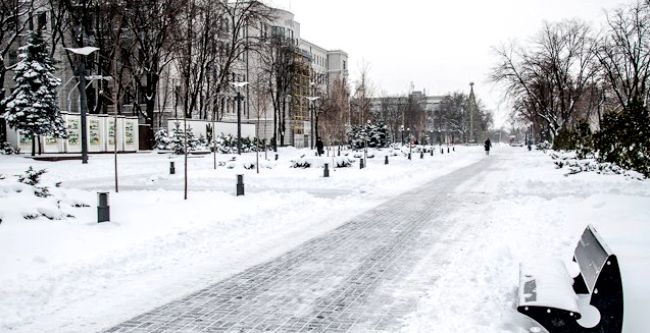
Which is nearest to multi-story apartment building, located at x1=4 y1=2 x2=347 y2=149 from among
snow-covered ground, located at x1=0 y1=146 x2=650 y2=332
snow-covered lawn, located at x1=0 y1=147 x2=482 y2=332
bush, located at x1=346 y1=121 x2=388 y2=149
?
bush, located at x1=346 y1=121 x2=388 y2=149

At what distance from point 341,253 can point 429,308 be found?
2.82 meters

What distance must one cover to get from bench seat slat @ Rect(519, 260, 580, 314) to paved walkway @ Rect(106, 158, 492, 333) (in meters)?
1.15

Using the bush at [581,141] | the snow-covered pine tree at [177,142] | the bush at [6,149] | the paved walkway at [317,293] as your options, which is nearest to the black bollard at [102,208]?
the paved walkway at [317,293]

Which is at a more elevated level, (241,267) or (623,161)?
(623,161)

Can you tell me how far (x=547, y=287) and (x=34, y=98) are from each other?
34.3 metres

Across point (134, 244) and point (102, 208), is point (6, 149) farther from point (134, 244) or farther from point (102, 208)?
point (134, 244)

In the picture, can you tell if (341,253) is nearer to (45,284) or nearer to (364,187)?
(45,284)

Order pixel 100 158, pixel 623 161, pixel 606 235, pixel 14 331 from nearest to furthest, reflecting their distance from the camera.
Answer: pixel 14 331
pixel 606 235
pixel 623 161
pixel 100 158

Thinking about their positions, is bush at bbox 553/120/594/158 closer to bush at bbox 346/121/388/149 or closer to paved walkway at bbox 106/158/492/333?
paved walkway at bbox 106/158/492/333

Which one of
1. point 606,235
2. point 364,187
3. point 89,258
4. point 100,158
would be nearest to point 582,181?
point 364,187

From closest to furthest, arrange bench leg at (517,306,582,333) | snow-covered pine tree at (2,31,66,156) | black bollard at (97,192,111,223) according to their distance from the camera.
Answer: bench leg at (517,306,582,333) → black bollard at (97,192,111,223) → snow-covered pine tree at (2,31,66,156)

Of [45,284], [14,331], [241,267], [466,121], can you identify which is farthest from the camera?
[466,121]

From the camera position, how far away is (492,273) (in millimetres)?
6492

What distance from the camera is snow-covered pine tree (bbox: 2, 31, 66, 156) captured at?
3128cm
